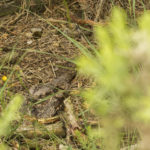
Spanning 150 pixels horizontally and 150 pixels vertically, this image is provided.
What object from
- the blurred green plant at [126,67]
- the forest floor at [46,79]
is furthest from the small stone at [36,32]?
the blurred green plant at [126,67]

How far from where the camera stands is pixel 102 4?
2.77 meters

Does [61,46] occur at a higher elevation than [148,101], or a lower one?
lower

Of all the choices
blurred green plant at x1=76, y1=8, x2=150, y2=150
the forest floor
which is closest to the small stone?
the forest floor

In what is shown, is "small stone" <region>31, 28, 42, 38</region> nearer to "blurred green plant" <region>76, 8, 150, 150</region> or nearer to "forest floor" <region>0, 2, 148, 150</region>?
"forest floor" <region>0, 2, 148, 150</region>

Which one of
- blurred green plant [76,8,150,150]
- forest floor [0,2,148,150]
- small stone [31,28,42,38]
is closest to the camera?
blurred green plant [76,8,150,150]

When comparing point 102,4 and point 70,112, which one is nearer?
point 70,112

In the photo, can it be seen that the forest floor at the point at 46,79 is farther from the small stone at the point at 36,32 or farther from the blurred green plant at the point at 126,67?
the blurred green plant at the point at 126,67

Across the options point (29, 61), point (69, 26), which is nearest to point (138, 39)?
point (29, 61)

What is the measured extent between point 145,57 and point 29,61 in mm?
2144

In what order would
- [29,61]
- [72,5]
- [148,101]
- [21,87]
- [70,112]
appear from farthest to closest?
1. [72,5]
2. [29,61]
3. [21,87]
4. [70,112]
5. [148,101]

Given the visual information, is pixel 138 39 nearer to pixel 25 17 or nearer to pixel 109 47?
pixel 109 47

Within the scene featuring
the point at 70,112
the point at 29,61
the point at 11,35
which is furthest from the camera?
the point at 11,35

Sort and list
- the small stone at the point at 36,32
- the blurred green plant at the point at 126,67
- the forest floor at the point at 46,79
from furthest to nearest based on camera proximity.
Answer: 1. the small stone at the point at 36,32
2. the forest floor at the point at 46,79
3. the blurred green plant at the point at 126,67

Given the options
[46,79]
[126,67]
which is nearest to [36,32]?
[46,79]
